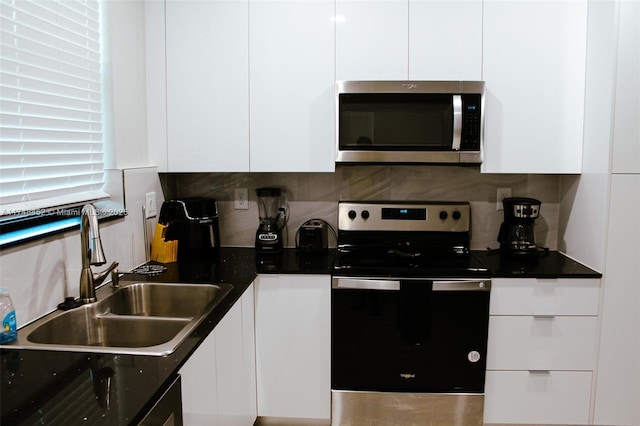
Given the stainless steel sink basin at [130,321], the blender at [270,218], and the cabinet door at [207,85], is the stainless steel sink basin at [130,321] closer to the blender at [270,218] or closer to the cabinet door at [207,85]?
the blender at [270,218]

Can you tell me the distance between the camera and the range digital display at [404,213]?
2863 mm

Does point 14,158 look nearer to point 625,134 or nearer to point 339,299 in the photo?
point 339,299

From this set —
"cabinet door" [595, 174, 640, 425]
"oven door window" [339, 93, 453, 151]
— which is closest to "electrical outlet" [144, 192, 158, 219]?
"oven door window" [339, 93, 453, 151]

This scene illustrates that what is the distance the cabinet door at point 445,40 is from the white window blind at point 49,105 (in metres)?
1.43

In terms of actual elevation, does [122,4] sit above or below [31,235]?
above

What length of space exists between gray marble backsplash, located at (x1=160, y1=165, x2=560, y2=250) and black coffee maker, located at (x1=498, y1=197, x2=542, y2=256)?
21 centimetres

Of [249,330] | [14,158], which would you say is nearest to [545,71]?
[249,330]

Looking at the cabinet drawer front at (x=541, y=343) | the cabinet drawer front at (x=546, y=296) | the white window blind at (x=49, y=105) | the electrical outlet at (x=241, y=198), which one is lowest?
the cabinet drawer front at (x=541, y=343)

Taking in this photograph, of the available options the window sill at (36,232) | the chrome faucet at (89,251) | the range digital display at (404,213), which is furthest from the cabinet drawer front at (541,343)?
the window sill at (36,232)

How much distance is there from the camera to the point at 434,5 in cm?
254

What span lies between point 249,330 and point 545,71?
1834mm

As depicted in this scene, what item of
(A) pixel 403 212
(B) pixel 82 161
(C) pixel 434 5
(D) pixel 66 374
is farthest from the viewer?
(A) pixel 403 212

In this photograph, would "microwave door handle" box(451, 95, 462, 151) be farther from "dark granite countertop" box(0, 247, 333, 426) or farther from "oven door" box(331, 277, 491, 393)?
"dark granite countertop" box(0, 247, 333, 426)

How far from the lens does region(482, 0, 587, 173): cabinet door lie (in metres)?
2.53
